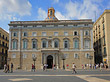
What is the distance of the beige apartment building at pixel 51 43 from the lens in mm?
43938

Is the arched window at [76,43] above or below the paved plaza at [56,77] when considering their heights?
above

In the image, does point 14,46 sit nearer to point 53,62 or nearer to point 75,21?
point 53,62

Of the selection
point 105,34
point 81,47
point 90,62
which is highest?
point 105,34

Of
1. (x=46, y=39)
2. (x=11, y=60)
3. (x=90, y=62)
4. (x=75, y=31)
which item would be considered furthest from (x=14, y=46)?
(x=90, y=62)

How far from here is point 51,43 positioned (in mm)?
44875

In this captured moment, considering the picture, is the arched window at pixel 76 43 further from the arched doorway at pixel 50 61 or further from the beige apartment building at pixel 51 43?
the arched doorway at pixel 50 61

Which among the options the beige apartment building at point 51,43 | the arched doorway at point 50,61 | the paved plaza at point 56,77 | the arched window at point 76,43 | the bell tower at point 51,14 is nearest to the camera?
the paved plaza at point 56,77

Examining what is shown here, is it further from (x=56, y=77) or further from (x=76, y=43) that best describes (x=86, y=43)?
(x=56, y=77)

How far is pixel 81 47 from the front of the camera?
44.1m

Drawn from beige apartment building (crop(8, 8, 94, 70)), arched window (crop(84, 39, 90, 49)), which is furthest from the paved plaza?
arched window (crop(84, 39, 90, 49))

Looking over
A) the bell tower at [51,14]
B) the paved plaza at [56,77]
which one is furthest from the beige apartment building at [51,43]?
the paved plaza at [56,77]

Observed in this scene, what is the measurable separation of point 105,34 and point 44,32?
17790 millimetres

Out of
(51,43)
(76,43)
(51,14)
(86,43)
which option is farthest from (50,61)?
(51,14)

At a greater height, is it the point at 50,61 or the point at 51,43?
the point at 51,43
